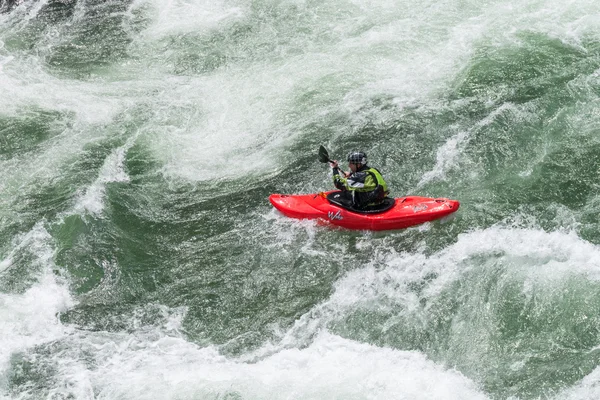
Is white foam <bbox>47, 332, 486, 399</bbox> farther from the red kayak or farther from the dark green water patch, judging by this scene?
→ the dark green water patch

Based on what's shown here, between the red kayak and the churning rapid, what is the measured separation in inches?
6.4

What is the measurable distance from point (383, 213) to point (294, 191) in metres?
1.65

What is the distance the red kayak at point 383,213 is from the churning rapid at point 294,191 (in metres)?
0.16

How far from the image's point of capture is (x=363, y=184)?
28.6 feet

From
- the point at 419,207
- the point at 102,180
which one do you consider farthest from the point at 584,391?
the point at 102,180

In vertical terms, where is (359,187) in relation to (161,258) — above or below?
above

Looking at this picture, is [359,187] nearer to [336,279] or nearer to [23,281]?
[336,279]

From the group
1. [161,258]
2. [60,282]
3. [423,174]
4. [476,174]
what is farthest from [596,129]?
[60,282]

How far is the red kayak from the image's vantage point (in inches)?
341

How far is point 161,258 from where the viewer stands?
8.84 m

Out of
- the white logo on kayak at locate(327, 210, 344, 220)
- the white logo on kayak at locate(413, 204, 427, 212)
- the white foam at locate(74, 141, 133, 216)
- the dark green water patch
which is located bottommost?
the white logo on kayak at locate(327, 210, 344, 220)

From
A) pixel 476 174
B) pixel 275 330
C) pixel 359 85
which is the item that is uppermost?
pixel 359 85

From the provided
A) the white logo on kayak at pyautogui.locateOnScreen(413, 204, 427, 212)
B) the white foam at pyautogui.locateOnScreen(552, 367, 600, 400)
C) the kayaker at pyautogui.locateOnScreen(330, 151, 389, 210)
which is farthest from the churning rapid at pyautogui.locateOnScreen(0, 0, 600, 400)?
the kayaker at pyautogui.locateOnScreen(330, 151, 389, 210)

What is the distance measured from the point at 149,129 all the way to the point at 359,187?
433 centimetres
